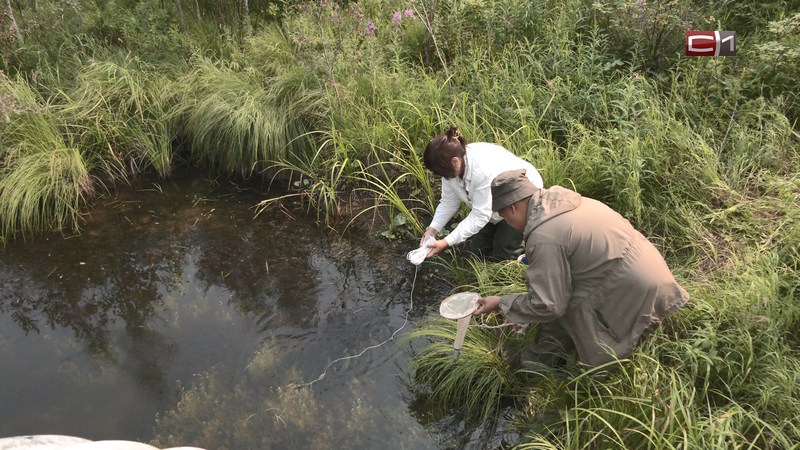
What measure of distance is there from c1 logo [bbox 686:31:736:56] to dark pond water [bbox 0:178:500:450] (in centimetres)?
232

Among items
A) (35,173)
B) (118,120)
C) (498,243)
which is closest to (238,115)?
(118,120)

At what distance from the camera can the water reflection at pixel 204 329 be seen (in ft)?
10.4

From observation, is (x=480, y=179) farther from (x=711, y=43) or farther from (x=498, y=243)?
(x=711, y=43)

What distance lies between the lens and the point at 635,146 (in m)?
3.68

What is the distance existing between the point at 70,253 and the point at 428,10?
3.88 meters

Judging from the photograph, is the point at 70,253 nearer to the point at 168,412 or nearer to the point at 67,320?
the point at 67,320

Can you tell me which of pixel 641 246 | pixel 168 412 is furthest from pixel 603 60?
pixel 168 412

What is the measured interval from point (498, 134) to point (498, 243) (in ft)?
3.38

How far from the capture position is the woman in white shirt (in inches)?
118

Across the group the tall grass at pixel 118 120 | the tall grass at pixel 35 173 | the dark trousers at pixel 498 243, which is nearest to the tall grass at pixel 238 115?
the tall grass at pixel 118 120

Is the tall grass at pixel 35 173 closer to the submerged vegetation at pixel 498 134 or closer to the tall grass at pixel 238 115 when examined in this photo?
the submerged vegetation at pixel 498 134

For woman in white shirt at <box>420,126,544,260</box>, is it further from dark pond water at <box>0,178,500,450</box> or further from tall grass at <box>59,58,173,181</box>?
tall grass at <box>59,58,173,181</box>

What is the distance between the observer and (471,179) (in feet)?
10.5

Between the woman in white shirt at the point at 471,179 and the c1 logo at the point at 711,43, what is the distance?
1459 millimetres
